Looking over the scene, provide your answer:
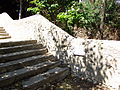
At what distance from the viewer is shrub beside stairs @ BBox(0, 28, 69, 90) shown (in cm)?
316

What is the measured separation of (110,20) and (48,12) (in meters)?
2.81

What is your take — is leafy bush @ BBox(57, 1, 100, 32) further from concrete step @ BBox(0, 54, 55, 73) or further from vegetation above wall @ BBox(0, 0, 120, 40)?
concrete step @ BBox(0, 54, 55, 73)

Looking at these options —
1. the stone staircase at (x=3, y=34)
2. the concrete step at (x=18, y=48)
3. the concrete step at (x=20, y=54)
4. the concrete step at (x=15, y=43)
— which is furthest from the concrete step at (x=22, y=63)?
the stone staircase at (x=3, y=34)

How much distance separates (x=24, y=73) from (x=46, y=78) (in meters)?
0.57

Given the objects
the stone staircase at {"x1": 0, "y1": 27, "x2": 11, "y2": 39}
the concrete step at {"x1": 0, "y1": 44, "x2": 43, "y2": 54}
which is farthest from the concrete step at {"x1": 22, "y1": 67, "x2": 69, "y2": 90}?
the stone staircase at {"x1": 0, "y1": 27, "x2": 11, "y2": 39}

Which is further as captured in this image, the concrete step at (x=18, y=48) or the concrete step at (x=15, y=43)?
the concrete step at (x=15, y=43)

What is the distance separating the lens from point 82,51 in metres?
3.95

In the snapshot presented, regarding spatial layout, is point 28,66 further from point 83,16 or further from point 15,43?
point 83,16

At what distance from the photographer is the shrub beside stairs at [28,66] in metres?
3.16

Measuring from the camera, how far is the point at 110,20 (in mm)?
5352

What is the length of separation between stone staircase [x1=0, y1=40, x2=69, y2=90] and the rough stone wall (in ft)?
1.06

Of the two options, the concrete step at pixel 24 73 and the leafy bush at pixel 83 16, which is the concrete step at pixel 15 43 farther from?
the leafy bush at pixel 83 16

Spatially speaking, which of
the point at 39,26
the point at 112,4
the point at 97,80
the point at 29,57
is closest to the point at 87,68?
the point at 97,80

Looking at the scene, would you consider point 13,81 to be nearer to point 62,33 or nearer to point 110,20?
point 62,33
